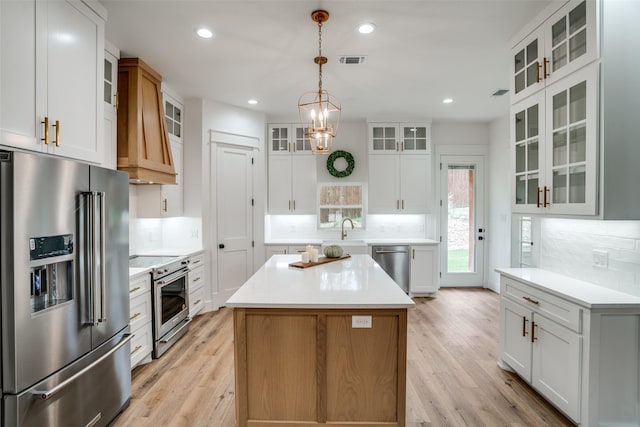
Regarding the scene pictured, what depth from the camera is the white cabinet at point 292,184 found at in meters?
5.38

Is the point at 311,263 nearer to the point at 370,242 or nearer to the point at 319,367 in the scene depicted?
the point at 319,367

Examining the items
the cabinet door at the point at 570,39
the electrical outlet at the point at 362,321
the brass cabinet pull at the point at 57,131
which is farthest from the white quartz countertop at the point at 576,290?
the brass cabinet pull at the point at 57,131

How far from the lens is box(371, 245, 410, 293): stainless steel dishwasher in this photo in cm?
512

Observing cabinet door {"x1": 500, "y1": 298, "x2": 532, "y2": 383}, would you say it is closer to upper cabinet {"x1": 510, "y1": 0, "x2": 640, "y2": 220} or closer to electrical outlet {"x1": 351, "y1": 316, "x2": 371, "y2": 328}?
upper cabinet {"x1": 510, "y1": 0, "x2": 640, "y2": 220}

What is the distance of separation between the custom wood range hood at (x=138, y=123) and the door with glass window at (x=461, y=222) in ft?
14.6

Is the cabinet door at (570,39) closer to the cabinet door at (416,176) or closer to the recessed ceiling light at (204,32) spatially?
the recessed ceiling light at (204,32)

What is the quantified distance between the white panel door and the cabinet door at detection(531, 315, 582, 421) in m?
3.62

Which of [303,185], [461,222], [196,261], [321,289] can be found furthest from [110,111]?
[461,222]

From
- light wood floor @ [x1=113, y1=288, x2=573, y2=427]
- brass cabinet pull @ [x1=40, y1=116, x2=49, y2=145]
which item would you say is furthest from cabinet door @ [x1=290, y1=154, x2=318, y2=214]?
brass cabinet pull @ [x1=40, y1=116, x2=49, y2=145]

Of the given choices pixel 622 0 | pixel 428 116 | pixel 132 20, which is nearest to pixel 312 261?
pixel 132 20

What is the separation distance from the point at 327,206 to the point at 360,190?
24.9 inches

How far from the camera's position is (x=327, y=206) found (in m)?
5.55

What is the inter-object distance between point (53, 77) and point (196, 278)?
2.72m

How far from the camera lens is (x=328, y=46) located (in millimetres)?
2928
